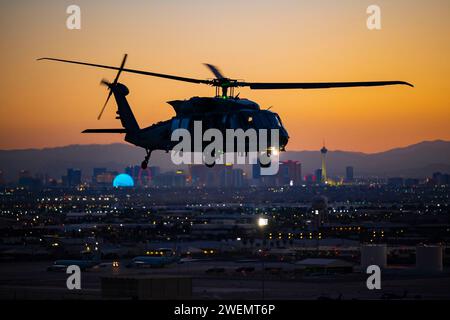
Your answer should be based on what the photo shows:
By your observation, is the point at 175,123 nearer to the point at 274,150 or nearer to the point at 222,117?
the point at 222,117

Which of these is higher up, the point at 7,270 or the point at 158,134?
the point at 158,134

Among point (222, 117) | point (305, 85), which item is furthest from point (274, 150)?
point (305, 85)

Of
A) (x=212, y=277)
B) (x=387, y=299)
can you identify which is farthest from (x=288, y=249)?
(x=387, y=299)

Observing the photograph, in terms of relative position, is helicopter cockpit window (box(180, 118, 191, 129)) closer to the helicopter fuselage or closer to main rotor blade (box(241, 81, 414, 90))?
the helicopter fuselage

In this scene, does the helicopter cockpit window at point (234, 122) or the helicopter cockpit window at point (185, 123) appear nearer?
the helicopter cockpit window at point (234, 122)

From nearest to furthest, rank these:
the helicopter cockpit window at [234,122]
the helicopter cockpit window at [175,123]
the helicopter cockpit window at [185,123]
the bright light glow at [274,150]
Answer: the bright light glow at [274,150]
the helicopter cockpit window at [234,122]
the helicopter cockpit window at [185,123]
the helicopter cockpit window at [175,123]

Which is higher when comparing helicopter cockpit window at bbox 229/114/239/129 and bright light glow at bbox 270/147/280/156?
helicopter cockpit window at bbox 229/114/239/129

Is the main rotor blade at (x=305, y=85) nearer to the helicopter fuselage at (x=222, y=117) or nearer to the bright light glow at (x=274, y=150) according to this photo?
the helicopter fuselage at (x=222, y=117)

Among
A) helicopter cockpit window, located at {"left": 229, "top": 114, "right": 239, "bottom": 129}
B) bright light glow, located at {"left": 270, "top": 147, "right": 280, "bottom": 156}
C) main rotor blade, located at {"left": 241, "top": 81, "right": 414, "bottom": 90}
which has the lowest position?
bright light glow, located at {"left": 270, "top": 147, "right": 280, "bottom": 156}

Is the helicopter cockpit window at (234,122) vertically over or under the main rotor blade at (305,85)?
under
